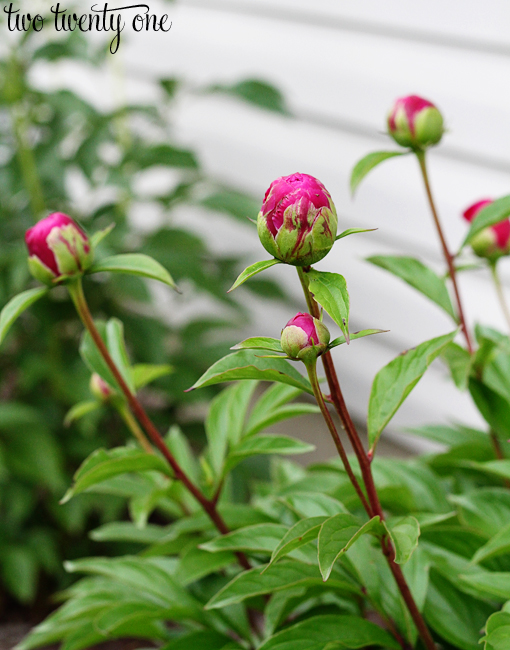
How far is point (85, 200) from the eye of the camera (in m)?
2.42

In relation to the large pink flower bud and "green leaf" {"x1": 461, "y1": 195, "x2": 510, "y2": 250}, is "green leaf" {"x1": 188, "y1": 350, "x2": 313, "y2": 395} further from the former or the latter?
"green leaf" {"x1": 461, "y1": 195, "x2": 510, "y2": 250}

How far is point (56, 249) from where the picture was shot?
18.3 inches

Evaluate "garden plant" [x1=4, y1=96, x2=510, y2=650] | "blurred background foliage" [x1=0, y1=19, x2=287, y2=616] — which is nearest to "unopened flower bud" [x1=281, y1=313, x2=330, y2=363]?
"garden plant" [x1=4, y1=96, x2=510, y2=650]

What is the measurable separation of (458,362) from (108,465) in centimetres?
30

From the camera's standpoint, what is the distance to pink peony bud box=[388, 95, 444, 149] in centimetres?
56

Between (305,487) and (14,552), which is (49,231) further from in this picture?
(14,552)

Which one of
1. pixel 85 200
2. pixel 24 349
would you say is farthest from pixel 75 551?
pixel 85 200

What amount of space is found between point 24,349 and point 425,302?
0.80 metres

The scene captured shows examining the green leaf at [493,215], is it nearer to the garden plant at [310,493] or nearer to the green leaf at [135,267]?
the garden plant at [310,493]

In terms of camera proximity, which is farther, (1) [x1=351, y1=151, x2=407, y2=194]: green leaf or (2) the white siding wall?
(2) the white siding wall

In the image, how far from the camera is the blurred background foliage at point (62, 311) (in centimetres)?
125

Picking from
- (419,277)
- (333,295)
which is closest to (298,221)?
(333,295)

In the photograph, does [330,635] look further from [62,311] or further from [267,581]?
[62,311]

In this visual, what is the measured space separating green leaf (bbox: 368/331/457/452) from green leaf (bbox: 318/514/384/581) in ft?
0.15
